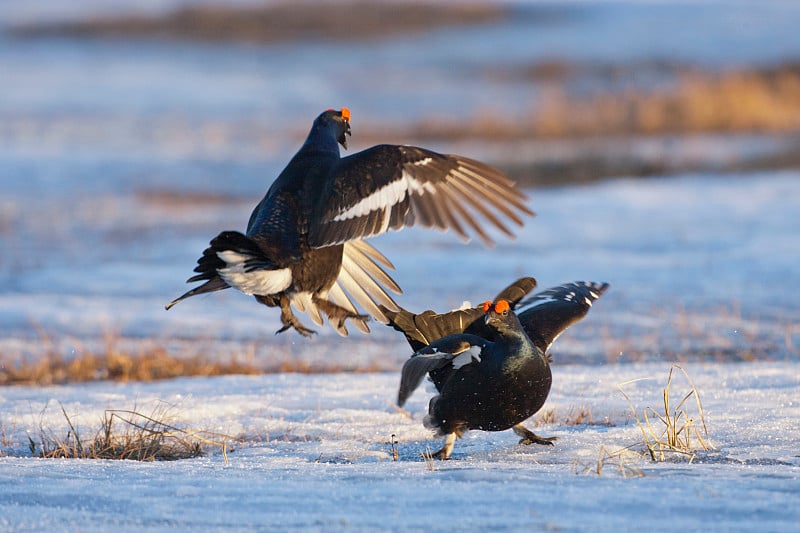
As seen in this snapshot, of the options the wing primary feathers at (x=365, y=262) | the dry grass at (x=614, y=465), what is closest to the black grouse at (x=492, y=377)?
the dry grass at (x=614, y=465)

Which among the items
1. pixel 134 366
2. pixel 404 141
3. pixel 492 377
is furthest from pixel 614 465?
pixel 404 141

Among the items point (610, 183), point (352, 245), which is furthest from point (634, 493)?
point (610, 183)

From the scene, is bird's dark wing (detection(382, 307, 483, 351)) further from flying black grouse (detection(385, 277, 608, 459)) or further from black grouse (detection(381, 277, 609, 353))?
flying black grouse (detection(385, 277, 608, 459))

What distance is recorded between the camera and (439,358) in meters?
4.41

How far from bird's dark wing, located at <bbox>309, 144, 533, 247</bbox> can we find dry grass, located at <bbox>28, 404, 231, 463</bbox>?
1079 mm

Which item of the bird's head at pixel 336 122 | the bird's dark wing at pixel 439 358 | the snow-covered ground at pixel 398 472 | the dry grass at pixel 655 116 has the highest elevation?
the dry grass at pixel 655 116

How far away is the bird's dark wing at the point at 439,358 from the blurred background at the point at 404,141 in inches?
104

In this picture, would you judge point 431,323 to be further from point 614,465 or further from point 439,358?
point 614,465

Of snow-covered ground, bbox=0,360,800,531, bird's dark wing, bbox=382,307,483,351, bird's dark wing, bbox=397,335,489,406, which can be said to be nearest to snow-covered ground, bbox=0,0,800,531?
snow-covered ground, bbox=0,360,800,531

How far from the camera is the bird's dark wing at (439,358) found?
4.23 metres

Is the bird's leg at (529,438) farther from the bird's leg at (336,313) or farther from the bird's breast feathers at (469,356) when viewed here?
the bird's leg at (336,313)

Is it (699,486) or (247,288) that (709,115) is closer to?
(247,288)

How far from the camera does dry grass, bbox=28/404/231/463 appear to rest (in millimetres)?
4805

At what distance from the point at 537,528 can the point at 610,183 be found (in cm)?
1066
